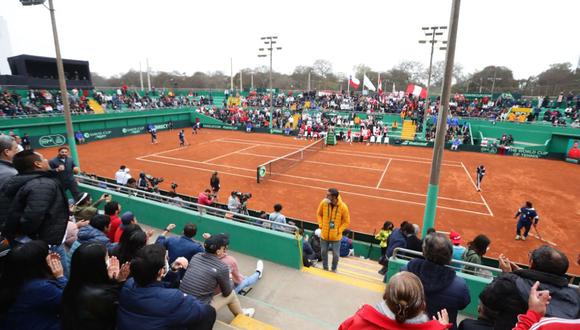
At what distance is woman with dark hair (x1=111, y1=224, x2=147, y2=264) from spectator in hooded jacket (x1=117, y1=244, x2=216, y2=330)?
1.02m

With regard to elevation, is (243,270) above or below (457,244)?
below

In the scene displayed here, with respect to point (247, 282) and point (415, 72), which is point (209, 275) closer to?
point (247, 282)

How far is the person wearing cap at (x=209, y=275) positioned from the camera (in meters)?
4.04

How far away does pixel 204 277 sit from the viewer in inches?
159

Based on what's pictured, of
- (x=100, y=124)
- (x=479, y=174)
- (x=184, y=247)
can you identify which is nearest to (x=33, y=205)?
(x=184, y=247)

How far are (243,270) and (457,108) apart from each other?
129 ft

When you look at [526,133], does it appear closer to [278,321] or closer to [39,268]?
[278,321]

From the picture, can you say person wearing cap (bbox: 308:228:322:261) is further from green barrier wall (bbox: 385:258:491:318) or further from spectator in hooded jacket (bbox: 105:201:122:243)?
spectator in hooded jacket (bbox: 105:201:122:243)

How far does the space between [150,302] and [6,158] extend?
3.86 m

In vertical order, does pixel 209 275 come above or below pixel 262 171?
above

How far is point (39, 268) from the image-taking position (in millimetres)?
2730

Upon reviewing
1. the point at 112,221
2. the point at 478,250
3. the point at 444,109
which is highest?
the point at 444,109

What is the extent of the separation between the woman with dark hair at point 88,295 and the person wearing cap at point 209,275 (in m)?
1.35

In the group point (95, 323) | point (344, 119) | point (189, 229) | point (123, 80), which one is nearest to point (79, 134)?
point (344, 119)
